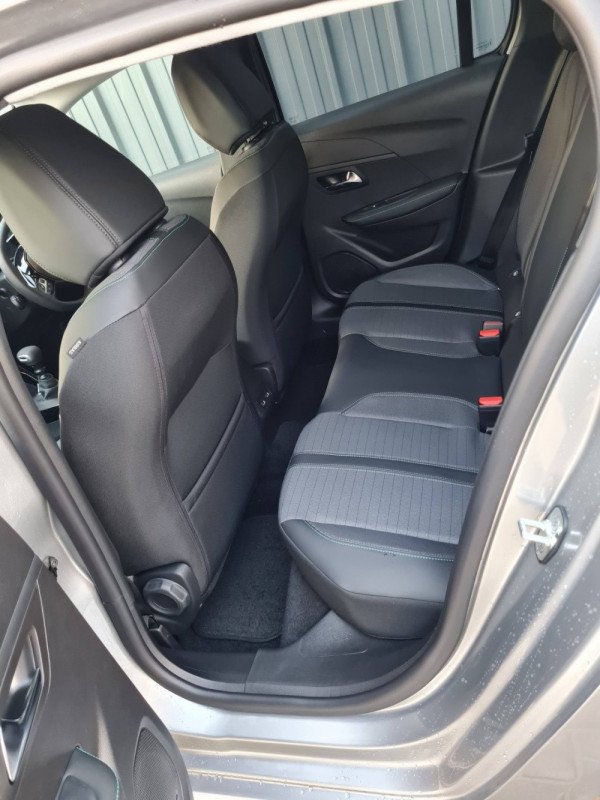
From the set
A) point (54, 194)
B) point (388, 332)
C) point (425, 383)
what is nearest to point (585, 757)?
point (425, 383)

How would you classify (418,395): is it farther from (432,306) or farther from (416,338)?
(432,306)

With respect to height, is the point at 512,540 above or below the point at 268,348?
above

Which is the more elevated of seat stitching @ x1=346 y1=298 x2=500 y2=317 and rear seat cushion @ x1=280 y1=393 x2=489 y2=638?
rear seat cushion @ x1=280 y1=393 x2=489 y2=638

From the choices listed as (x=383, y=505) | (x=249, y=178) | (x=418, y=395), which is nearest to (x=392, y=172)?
(x=249, y=178)

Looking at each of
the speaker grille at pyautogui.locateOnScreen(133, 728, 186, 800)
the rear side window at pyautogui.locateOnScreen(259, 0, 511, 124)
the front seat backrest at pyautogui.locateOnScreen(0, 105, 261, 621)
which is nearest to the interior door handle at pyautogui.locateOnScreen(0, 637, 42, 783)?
the speaker grille at pyautogui.locateOnScreen(133, 728, 186, 800)

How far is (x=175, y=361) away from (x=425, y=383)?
0.66 m

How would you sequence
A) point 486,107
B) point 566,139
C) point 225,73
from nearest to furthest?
point 566,139 < point 225,73 < point 486,107

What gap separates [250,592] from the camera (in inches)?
53.7

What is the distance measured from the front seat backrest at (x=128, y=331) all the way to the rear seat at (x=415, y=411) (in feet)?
0.69

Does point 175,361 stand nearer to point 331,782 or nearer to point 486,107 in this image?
point 331,782

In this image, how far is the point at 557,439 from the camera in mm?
710

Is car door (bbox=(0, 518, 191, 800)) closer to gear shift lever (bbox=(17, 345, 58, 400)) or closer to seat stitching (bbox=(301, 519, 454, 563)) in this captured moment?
seat stitching (bbox=(301, 519, 454, 563))

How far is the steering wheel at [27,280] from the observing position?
1485mm

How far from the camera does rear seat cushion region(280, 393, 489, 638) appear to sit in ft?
3.41
